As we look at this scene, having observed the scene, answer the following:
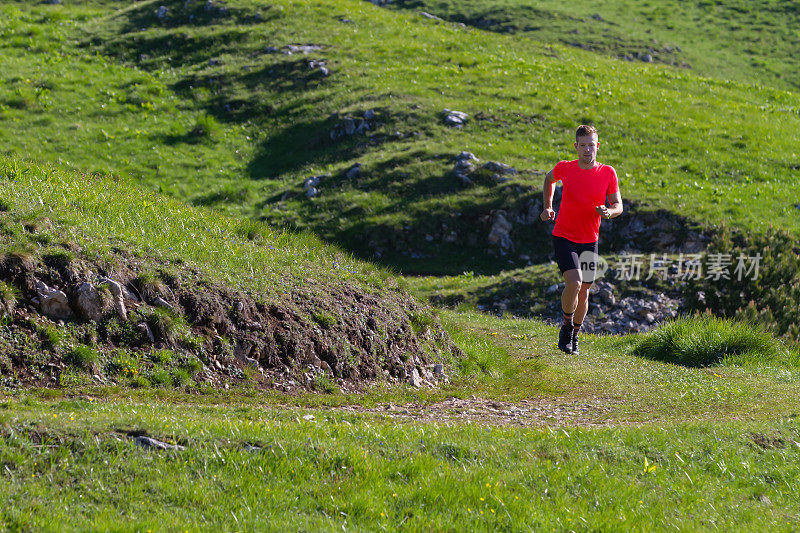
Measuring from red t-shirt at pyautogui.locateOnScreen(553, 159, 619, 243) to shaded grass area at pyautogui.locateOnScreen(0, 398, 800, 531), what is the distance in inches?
154

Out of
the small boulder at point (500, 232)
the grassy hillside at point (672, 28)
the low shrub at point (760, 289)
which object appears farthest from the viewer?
the grassy hillside at point (672, 28)

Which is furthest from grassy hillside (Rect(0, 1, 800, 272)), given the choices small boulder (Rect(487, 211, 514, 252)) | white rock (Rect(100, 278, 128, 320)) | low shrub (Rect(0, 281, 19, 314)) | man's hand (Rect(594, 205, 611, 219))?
low shrub (Rect(0, 281, 19, 314))

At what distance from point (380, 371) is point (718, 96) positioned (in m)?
32.5

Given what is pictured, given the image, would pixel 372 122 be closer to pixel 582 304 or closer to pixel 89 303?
pixel 582 304

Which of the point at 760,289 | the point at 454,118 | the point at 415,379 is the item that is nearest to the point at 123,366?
the point at 415,379

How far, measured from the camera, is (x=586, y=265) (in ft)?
39.4

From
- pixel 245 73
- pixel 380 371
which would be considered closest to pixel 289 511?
pixel 380 371

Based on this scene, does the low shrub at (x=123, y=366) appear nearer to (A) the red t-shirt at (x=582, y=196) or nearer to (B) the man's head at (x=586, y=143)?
(A) the red t-shirt at (x=582, y=196)

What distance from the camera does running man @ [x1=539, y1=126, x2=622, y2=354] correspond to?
37.9 feet

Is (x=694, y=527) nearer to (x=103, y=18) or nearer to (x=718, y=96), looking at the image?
(x=718, y=96)

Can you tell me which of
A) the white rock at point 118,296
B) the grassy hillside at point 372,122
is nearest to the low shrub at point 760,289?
the grassy hillside at point 372,122

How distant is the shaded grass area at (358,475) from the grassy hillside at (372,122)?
57.6ft

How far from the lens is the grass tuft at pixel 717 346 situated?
1619 cm

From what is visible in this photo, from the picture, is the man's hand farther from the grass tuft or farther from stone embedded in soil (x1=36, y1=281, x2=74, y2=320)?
stone embedded in soil (x1=36, y1=281, x2=74, y2=320)
